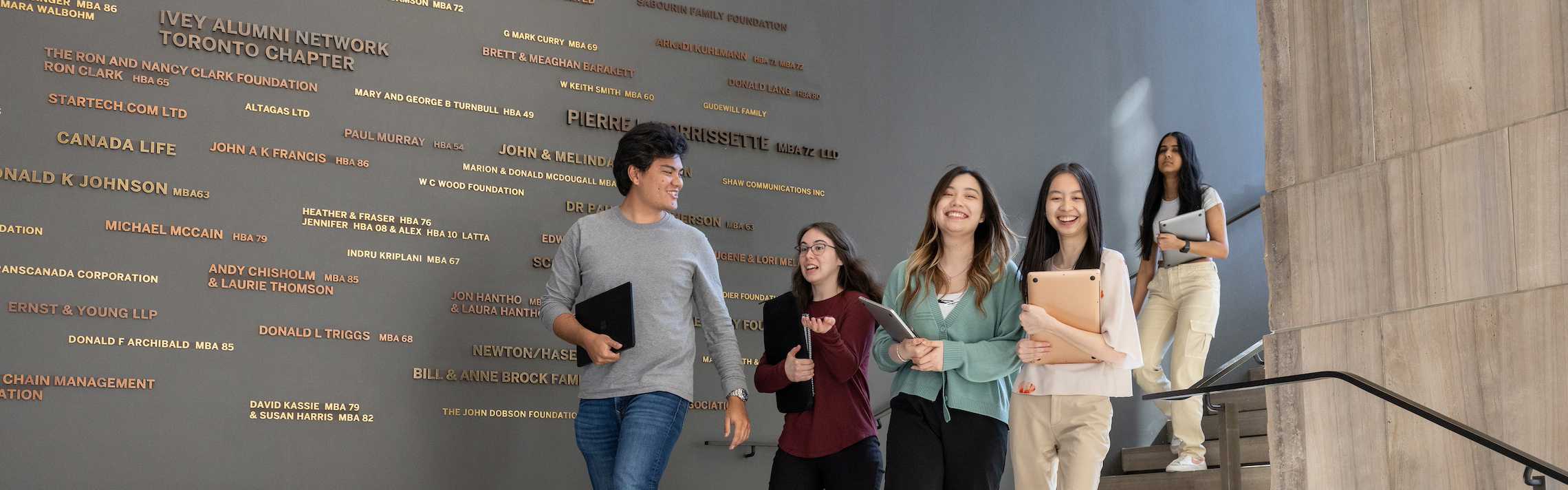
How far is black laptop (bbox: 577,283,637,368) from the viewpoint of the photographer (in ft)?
14.5

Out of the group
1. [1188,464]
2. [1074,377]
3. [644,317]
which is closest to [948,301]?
[1074,377]

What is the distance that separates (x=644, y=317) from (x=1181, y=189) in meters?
2.95

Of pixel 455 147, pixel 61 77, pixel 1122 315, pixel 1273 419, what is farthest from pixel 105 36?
pixel 1273 419

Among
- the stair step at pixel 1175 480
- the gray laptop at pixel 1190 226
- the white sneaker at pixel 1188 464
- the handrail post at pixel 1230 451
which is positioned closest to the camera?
the handrail post at pixel 1230 451

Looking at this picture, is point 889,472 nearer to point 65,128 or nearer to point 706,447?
point 706,447

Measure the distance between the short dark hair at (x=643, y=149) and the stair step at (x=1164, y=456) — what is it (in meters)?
2.94

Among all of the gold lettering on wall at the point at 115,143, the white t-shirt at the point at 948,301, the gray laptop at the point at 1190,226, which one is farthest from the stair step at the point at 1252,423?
the gold lettering on wall at the point at 115,143

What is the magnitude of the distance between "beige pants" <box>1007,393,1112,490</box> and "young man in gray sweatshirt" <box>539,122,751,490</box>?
1.07m

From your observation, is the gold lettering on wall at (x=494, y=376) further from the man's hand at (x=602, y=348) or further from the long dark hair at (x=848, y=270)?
the long dark hair at (x=848, y=270)

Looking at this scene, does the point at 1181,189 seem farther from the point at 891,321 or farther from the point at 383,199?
the point at 383,199

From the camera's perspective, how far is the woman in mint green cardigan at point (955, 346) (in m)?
4.02

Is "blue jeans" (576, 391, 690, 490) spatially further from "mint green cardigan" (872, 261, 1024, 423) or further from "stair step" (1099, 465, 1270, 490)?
"stair step" (1099, 465, 1270, 490)

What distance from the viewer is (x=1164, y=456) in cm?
664

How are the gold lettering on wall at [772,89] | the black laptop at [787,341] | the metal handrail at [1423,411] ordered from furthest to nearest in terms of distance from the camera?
the gold lettering on wall at [772,89] < the black laptop at [787,341] < the metal handrail at [1423,411]
